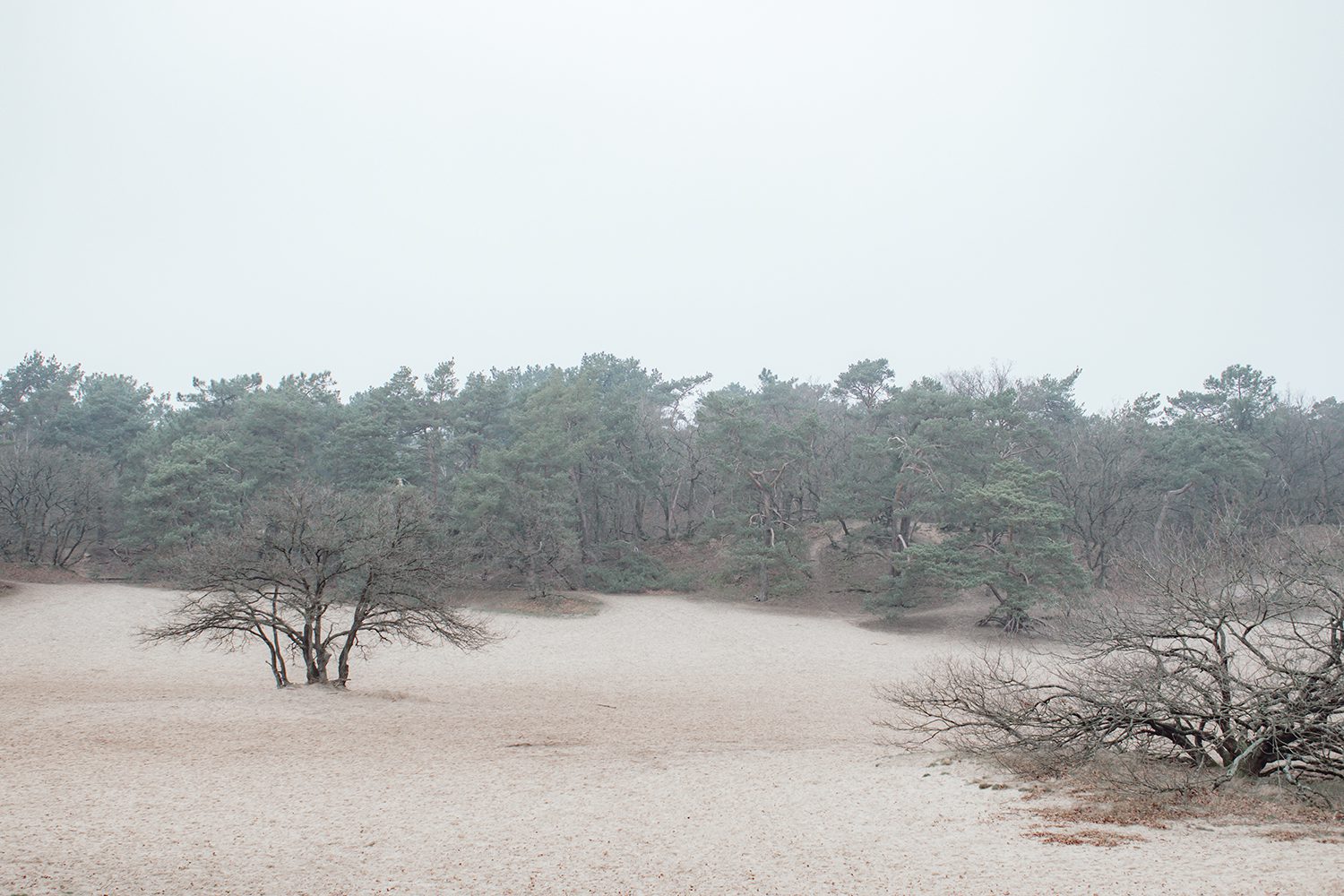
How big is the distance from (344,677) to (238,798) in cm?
921

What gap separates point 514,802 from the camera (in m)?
9.85

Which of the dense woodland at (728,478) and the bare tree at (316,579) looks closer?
the bare tree at (316,579)

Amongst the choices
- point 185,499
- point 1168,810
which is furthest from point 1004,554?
point 185,499

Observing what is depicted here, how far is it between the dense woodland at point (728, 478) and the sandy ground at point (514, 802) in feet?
50.0

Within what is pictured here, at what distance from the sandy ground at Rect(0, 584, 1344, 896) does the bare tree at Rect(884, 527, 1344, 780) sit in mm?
1196

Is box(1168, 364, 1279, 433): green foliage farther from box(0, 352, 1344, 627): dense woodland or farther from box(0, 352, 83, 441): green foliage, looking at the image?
box(0, 352, 83, 441): green foliage

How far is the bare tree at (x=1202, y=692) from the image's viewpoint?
30.6ft

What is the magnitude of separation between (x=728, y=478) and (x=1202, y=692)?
101ft

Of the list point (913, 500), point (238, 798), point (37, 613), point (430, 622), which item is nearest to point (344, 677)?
point (430, 622)

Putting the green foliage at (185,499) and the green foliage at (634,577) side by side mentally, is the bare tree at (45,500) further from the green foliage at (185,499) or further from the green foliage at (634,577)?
the green foliage at (634,577)

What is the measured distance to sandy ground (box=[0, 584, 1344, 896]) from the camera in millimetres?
6934

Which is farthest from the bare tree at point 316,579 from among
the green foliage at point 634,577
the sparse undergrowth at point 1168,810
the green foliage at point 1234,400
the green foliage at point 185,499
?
the green foliage at point 1234,400

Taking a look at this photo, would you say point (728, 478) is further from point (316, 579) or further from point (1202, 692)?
point (1202, 692)

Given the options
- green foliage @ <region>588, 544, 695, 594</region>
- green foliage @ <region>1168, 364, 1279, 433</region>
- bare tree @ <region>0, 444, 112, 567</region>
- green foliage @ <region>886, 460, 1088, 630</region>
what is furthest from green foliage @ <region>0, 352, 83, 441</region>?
green foliage @ <region>1168, 364, 1279, 433</region>
